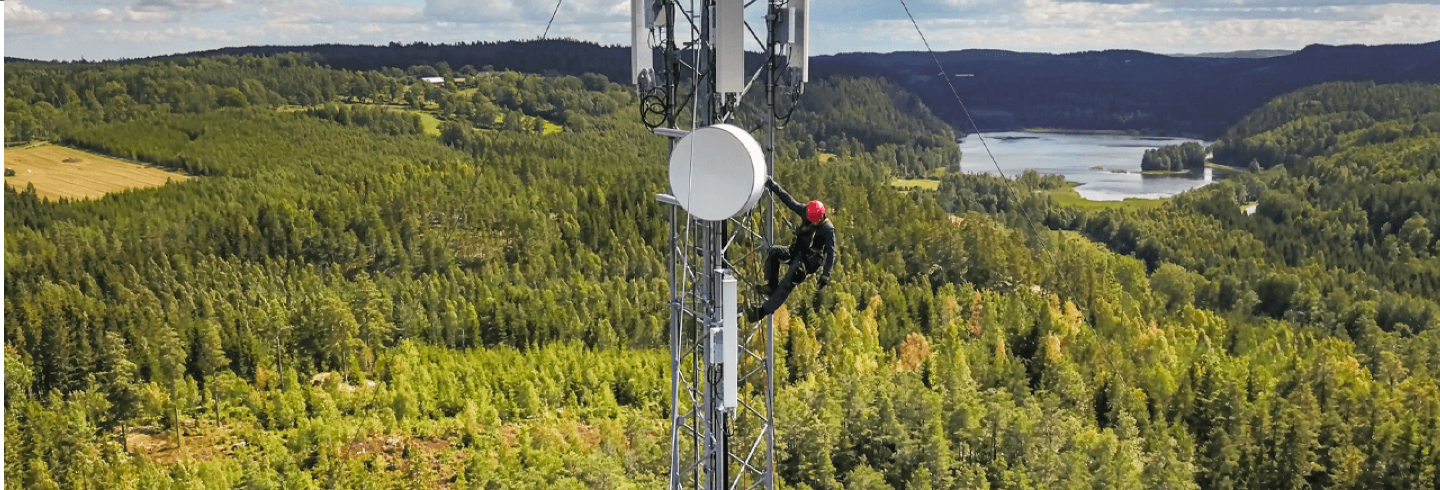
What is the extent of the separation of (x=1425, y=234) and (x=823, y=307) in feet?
259

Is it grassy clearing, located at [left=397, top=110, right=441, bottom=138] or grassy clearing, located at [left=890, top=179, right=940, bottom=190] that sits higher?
grassy clearing, located at [left=397, top=110, right=441, bottom=138]

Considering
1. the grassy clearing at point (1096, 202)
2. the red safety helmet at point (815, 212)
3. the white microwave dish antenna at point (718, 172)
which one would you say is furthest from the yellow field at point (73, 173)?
the red safety helmet at point (815, 212)

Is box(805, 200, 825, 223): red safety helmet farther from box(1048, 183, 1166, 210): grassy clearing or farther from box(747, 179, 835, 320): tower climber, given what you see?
box(1048, 183, 1166, 210): grassy clearing

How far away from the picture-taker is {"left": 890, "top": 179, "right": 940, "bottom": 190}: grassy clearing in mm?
152375

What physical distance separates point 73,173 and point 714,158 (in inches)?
4928

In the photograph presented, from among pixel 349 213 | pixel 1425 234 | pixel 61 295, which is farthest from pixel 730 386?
pixel 1425 234

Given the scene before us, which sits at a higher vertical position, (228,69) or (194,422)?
(228,69)

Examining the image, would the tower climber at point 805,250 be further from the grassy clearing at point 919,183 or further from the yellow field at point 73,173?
the grassy clearing at point 919,183

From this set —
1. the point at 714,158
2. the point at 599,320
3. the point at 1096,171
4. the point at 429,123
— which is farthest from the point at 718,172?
the point at 1096,171

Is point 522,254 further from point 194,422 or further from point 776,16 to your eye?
point 776,16

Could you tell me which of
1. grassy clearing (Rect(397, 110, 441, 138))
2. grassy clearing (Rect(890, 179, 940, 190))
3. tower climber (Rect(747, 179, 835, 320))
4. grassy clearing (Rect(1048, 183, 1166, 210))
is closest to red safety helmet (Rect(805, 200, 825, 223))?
tower climber (Rect(747, 179, 835, 320))

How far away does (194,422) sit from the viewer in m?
52.4

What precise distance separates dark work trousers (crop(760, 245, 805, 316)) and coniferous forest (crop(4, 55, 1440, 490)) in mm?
4400

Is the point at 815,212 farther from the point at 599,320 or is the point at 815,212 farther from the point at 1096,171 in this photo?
the point at 1096,171
